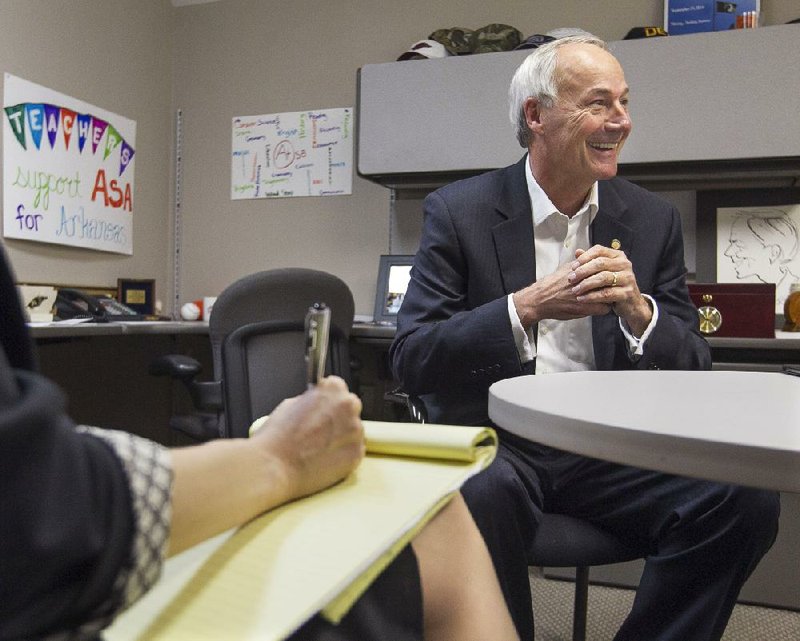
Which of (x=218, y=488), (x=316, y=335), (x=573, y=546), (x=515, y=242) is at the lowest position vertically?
(x=573, y=546)

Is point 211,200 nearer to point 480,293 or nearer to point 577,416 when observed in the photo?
point 480,293

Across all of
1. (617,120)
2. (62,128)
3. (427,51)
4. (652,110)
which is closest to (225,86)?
(62,128)

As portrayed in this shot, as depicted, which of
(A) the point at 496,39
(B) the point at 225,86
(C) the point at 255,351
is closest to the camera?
(C) the point at 255,351

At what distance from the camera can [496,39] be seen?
94.8 inches

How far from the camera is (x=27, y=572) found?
36 centimetres

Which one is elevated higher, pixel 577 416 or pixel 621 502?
pixel 577 416

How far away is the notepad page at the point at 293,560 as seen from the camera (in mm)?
437

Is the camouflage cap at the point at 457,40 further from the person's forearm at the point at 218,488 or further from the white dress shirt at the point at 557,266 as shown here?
the person's forearm at the point at 218,488

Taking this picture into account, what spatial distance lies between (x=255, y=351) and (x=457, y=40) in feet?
4.24

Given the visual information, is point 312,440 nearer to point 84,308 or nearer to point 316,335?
point 316,335

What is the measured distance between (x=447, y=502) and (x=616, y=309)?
68 centimetres

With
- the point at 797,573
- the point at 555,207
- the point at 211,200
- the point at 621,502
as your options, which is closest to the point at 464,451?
the point at 621,502

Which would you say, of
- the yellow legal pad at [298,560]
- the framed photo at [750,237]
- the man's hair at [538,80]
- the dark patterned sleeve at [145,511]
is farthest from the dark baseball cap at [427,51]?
the dark patterned sleeve at [145,511]

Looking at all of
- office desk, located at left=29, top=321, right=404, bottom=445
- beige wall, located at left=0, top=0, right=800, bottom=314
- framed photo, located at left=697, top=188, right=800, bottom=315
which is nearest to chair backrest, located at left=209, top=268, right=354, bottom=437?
office desk, located at left=29, top=321, right=404, bottom=445
